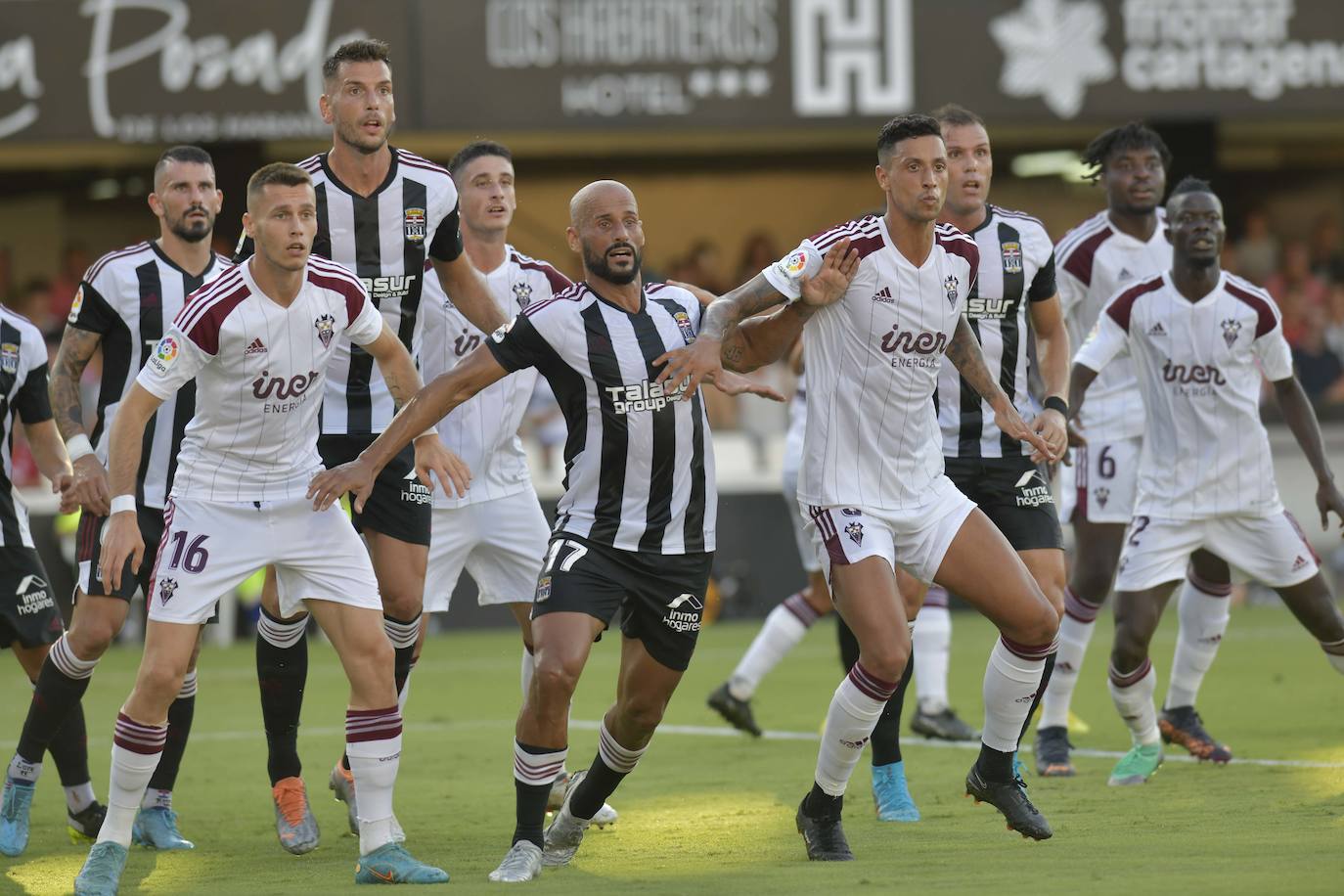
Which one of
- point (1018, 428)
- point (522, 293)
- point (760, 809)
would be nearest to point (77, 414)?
point (522, 293)

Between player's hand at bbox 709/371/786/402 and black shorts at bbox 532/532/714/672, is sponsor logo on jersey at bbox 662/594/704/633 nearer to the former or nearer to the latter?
black shorts at bbox 532/532/714/672

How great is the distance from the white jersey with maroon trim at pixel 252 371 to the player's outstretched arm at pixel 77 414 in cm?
66

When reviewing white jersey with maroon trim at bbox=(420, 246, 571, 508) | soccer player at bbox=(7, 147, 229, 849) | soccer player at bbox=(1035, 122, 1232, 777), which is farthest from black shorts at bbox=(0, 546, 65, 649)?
soccer player at bbox=(1035, 122, 1232, 777)

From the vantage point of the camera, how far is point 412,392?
657cm

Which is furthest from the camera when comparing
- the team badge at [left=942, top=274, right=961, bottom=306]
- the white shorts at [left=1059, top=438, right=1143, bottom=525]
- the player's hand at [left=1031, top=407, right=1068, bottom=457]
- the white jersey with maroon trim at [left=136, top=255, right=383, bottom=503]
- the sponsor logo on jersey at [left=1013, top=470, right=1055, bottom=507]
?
the white shorts at [left=1059, top=438, right=1143, bottom=525]

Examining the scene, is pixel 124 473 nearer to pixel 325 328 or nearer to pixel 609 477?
pixel 325 328

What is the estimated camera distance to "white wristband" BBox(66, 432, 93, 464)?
276 inches

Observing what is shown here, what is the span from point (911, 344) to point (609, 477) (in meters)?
1.12

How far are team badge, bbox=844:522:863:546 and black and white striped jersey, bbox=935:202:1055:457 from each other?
53.8 inches

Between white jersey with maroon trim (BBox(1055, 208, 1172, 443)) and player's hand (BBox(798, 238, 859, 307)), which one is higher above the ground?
player's hand (BBox(798, 238, 859, 307))

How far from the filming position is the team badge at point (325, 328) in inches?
250

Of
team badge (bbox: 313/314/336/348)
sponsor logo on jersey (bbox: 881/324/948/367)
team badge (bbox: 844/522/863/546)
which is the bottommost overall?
team badge (bbox: 844/522/863/546)

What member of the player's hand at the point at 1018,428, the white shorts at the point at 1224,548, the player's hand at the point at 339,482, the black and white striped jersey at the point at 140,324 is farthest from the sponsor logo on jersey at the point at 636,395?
the white shorts at the point at 1224,548

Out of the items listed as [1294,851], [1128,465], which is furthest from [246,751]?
[1294,851]
